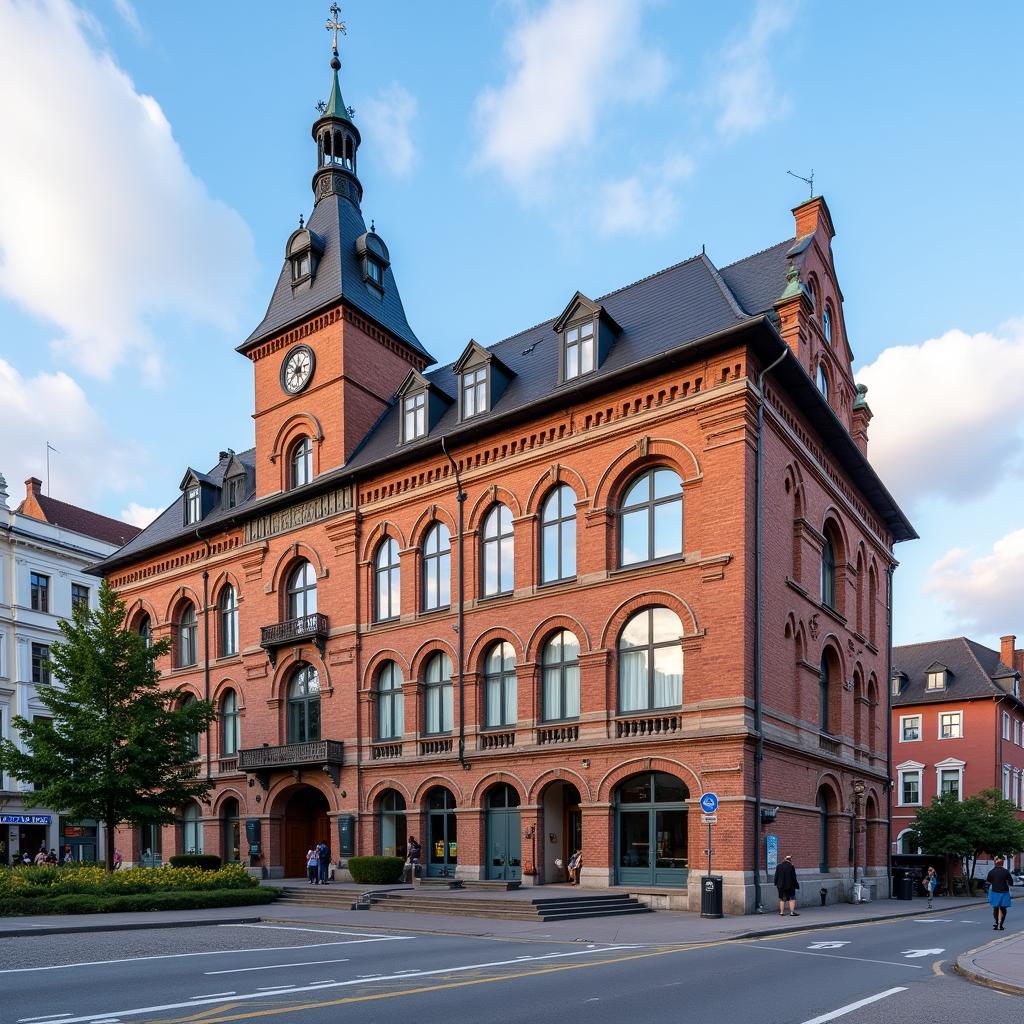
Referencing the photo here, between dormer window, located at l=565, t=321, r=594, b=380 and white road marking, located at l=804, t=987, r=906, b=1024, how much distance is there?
18.8 metres

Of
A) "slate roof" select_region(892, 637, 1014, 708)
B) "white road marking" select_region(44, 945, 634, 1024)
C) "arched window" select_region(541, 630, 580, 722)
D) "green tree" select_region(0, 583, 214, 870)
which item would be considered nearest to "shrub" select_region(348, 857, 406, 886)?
"green tree" select_region(0, 583, 214, 870)

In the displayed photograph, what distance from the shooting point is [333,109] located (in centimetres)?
4147

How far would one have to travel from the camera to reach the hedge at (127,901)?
21.6 m

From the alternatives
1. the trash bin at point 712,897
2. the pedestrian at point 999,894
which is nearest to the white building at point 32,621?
the trash bin at point 712,897

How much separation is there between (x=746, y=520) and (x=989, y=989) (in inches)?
507

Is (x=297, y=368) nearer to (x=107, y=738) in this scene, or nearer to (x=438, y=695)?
(x=438, y=695)

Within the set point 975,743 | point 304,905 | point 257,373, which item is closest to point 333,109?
point 257,373

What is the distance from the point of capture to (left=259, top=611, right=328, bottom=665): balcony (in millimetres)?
33062

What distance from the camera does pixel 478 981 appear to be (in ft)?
39.7

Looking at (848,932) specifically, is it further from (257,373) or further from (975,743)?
(975,743)

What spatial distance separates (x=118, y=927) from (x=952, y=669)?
53.4 meters

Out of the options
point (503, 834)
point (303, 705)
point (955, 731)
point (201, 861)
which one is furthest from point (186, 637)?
point (955, 731)

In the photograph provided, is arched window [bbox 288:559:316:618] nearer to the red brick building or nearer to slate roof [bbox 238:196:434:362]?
the red brick building

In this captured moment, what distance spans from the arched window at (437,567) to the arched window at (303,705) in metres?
6.02
